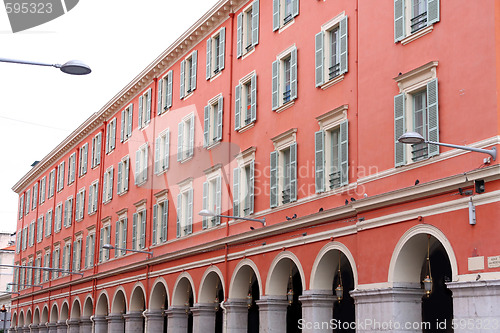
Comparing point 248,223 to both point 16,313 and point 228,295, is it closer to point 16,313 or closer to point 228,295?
point 228,295

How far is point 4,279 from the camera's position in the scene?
9356 cm

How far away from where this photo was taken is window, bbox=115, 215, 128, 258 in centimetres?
4338

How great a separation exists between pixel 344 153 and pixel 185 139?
45.4ft

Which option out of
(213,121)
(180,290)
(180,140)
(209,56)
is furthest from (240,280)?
(209,56)

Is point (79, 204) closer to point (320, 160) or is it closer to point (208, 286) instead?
point (208, 286)

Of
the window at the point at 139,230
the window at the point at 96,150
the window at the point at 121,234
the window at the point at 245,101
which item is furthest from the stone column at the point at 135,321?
the window at the point at 245,101

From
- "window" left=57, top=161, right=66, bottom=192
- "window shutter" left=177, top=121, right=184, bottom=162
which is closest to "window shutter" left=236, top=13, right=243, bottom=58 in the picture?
"window shutter" left=177, top=121, right=184, bottom=162

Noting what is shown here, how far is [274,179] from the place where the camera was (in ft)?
93.9

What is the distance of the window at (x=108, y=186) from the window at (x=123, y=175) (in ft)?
4.31

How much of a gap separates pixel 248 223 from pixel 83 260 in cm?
2260

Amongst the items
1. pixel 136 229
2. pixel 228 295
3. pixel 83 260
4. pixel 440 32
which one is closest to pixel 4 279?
pixel 83 260

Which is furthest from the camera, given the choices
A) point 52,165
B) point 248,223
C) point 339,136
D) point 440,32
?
point 52,165

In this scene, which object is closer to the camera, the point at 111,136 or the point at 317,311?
the point at 317,311

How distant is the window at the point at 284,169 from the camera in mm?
27453
